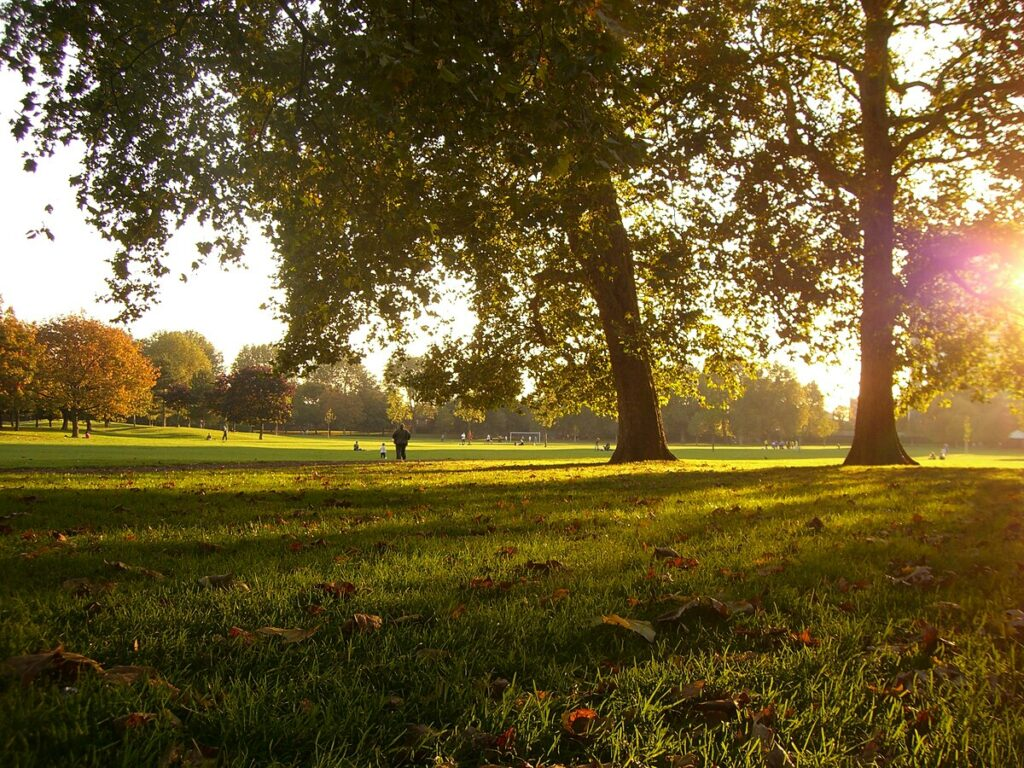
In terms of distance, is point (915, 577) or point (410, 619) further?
point (915, 577)

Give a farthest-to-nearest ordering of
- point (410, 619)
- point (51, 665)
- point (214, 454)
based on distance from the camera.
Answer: point (214, 454), point (410, 619), point (51, 665)

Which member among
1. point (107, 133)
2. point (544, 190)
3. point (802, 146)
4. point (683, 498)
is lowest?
point (683, 498)

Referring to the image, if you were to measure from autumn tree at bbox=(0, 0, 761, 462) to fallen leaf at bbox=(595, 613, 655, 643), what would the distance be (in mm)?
3937

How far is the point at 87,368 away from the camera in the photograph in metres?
62.2

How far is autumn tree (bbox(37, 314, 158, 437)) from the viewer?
197 feet

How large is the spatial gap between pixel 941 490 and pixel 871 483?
4.50 ft

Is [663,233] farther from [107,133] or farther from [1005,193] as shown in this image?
[107,133]

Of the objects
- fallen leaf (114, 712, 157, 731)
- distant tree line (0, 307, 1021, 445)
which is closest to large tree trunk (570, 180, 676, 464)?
distant tree line (0, 307, 1021, 445)

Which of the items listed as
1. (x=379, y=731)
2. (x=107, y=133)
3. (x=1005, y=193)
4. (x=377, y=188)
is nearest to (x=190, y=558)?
(x=379, y=731)

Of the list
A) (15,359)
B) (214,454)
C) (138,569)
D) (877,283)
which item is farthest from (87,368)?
(138,569)

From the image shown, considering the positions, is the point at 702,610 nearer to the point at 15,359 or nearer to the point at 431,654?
the point at 431,654

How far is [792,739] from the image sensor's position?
213 centimetres

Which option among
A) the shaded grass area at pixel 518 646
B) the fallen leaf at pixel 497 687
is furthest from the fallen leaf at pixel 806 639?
the fallen leaf at pixel 497 687

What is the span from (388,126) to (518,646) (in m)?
8.14
